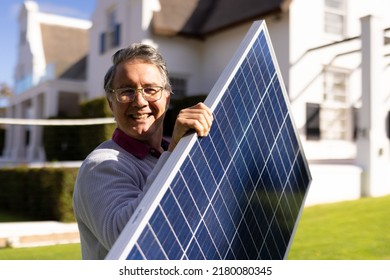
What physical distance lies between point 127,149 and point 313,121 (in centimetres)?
1071

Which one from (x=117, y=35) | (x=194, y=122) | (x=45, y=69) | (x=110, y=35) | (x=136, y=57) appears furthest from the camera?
(x=45, y=69)

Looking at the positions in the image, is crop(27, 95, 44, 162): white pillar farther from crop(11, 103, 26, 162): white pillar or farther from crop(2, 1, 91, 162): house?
crop(11, 103, 26, 162): white pillar

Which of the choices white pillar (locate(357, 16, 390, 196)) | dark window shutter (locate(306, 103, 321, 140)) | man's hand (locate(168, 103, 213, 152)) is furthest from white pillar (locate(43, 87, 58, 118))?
man's hand (locate(168, 103, 213, 152))

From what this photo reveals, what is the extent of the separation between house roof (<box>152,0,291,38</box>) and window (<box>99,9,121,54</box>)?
2.24 m

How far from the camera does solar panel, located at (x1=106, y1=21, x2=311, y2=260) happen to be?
4.97 ft

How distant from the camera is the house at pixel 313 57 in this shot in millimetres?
9551

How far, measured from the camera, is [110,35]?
645 inches

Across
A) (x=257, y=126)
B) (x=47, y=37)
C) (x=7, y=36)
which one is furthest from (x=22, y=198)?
(x=47, y=37)

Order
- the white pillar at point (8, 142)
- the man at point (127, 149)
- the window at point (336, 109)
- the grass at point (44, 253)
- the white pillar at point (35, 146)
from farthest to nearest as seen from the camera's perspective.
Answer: the white pillar at point (8, 142) < the white pillar at point (35, 146) < the window at point (336, 109) < the grass at point (44, 253) < the man at point (127, 149)

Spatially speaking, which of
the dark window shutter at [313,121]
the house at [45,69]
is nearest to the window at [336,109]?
the dark window shutter at [313,121]

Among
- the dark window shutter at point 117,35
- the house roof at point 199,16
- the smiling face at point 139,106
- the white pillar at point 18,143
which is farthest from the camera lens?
the white pillar at point 18,143

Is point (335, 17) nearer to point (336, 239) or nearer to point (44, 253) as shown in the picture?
point (336, 239)

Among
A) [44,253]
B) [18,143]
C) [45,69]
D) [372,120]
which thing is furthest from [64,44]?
[44,253]

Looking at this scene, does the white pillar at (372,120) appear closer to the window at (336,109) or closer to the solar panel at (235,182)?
the window at (336,109)
